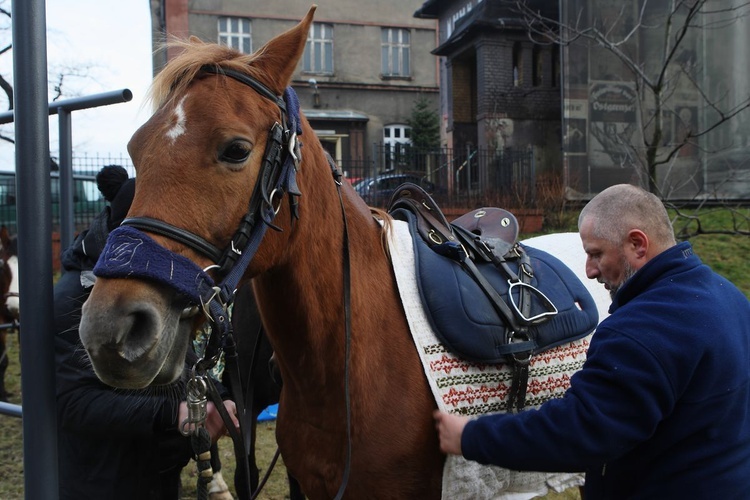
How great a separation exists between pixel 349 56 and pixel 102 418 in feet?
82.5

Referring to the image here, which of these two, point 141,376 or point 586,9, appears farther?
point 586,9

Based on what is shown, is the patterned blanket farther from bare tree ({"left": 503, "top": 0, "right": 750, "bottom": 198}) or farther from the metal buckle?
bare tree ({"left": 503, "top": 0, "right": 750, "bottom": 198})

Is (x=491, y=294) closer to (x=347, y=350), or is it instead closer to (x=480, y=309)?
(x=480, y=309)

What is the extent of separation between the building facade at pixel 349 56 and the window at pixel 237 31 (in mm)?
39

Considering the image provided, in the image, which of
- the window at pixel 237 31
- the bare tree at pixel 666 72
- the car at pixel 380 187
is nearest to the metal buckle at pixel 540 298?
the car at pixel 380 187

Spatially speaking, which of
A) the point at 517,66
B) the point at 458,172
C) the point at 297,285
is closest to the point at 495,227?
the point at 297,285

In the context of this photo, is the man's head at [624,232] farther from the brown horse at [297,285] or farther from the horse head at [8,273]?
the horse head at [8,273]

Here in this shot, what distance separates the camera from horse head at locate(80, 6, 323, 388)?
133 centimetres

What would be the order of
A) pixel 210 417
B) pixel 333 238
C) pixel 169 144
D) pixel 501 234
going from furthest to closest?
pixel 501 234
pixel 210 417
pixel 333 238
pixel 169 144

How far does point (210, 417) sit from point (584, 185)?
1135 centimetres

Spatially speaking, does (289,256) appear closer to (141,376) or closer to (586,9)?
(141,376)

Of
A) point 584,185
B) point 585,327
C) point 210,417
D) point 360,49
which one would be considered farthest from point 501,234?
point 360,49

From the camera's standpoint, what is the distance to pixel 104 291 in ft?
4.31

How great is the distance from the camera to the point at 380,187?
35.8 ft
